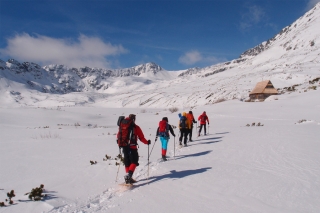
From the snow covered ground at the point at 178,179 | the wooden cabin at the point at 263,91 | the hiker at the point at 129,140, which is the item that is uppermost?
the wooden cabin at the point at 263,91

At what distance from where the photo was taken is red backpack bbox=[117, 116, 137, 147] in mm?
6488

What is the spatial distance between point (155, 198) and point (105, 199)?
116 cm

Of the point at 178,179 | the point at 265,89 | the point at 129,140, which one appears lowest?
the point at 178,179

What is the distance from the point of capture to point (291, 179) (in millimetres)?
6340

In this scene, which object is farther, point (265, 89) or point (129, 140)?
point (265, 89)

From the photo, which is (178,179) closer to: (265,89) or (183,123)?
(183,123)

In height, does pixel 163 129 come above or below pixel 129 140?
above

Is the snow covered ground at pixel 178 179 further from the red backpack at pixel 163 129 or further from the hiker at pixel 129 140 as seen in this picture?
the red backpack at pixel 163 129

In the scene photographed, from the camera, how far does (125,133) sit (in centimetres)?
652

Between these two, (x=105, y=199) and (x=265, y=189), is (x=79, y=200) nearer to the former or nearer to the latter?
(x=105, y=199)

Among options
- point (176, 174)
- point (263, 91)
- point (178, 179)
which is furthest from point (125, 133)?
point (263, 91)

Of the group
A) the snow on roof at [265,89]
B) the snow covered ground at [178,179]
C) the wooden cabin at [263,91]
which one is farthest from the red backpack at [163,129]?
A: the snow on roof at [265,89]

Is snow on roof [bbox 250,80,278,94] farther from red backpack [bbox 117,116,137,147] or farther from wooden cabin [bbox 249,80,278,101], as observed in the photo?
red backpack [bbox 117,116,137,147]

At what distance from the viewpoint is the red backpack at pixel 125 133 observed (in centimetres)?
649
